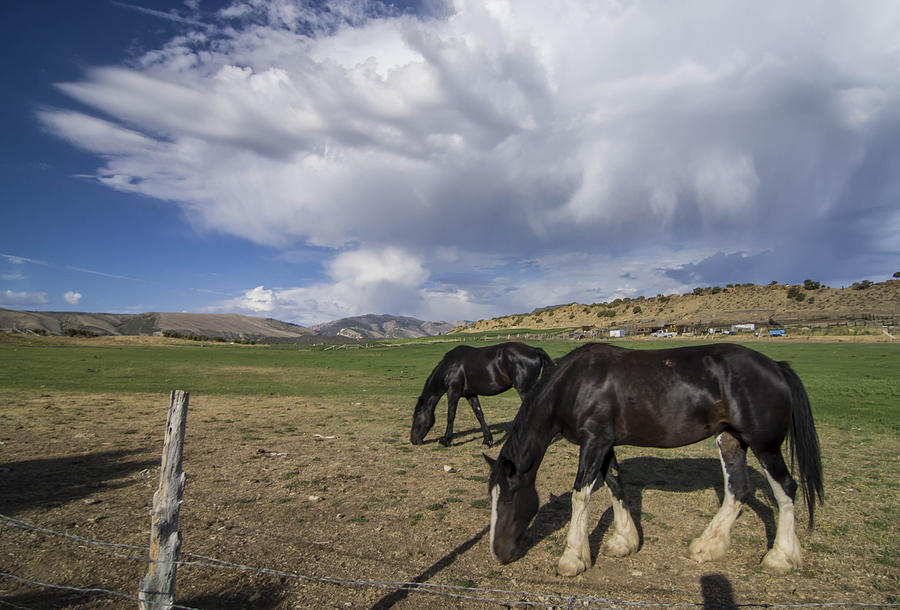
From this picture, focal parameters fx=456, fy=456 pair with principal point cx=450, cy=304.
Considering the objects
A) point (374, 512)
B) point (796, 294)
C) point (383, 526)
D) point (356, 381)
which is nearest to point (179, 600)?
point (383, 526)

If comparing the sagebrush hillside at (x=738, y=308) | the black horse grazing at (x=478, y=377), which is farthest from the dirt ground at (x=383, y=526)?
the sagebrush hillside at (x=738, y=308)

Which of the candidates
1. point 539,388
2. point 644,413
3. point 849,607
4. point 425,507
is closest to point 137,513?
point 425,507

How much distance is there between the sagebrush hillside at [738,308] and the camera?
66.8m

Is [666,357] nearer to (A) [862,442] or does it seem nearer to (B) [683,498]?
(B) [683,498]

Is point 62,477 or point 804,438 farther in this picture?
point 62,477

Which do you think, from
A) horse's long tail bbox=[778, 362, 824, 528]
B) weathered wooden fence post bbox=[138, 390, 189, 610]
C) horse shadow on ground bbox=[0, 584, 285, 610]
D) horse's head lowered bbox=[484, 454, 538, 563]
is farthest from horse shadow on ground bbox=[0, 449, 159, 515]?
horse's long tail bbox=[778, 362, 824, 528]

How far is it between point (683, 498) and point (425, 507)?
4375 millimetres

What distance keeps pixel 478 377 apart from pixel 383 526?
5.48 metres

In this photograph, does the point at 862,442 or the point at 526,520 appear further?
the point at 862,442

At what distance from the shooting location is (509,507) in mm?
5387

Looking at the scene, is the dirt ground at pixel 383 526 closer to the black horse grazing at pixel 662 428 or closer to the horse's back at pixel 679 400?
the black horse grazing at pixel 662 428

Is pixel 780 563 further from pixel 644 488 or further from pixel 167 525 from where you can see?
pixel 167 525

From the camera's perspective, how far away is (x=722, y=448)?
6.08 meters

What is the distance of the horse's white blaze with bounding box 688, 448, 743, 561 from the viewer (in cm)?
559
